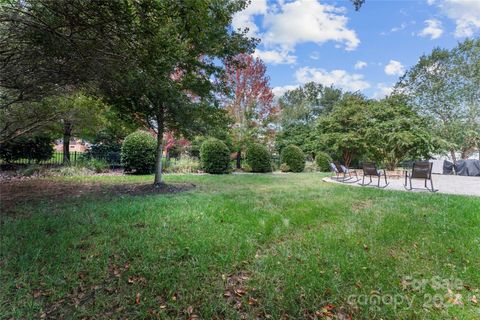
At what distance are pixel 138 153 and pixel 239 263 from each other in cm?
868

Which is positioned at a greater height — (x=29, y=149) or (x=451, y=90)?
(x=451, y=90)

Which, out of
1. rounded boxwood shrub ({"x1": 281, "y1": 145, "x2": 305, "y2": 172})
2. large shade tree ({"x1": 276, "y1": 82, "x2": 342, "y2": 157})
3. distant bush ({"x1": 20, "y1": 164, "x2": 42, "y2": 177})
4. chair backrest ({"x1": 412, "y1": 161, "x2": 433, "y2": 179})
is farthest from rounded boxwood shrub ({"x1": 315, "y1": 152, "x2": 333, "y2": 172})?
distant bush ({"x1": 20, "y1": 164, "x2": 42, "y2": 177})

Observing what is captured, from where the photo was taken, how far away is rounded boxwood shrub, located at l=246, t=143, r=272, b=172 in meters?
13.7

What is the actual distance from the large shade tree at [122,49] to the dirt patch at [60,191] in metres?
1.97

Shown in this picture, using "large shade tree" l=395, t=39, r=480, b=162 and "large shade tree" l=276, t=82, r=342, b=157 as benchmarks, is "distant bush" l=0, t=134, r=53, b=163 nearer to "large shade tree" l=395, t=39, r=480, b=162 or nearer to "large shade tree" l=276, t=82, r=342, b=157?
"large shade tree" l=276, t=82, r=342, b=157

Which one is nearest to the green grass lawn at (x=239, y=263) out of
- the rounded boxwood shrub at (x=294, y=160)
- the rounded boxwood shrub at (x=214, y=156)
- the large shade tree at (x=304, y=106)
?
the rounded boxwood shrub at (x=214, y=156)

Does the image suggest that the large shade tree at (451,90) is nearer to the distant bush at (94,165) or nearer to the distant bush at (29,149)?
the distant bush at (94,165)

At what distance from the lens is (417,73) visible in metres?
22.2

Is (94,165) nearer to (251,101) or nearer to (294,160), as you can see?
(251,101)

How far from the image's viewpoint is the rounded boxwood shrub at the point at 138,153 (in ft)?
33.9

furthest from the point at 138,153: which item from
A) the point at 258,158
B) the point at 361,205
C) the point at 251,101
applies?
the point at 361,205

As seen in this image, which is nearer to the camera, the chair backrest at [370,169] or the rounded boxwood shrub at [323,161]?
the chair backrest at [370,169]

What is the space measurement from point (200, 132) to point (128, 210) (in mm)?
3699

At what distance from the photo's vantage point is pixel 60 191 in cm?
642
